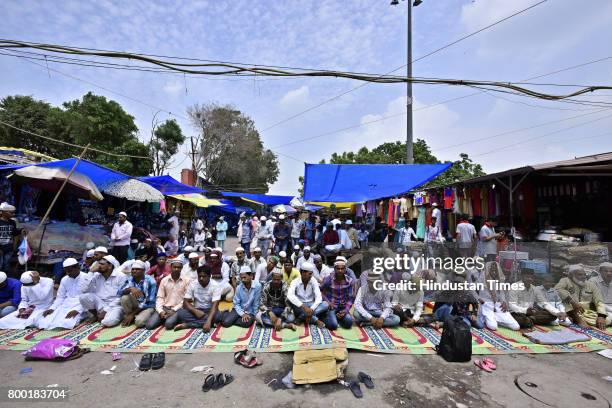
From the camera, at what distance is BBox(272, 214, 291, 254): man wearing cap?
920 cm

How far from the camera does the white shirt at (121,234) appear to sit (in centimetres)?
745

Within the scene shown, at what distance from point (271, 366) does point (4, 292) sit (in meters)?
5.16

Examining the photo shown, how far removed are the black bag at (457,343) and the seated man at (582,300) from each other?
280cm

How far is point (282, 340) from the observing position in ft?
14.8

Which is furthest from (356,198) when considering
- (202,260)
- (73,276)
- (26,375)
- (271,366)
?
(26,375)

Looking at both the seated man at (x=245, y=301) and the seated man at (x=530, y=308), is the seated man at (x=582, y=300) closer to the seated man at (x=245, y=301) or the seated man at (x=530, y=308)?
the seated man at (x=530, y=308)

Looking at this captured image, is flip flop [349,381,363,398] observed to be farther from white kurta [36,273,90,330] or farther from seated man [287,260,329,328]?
white kurta [36,273,90,330]

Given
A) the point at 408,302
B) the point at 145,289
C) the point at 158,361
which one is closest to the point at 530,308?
the point at 408,302

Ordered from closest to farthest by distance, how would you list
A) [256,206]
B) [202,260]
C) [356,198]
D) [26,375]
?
[26,375] < [202,260] < [356,198] < [256,206]

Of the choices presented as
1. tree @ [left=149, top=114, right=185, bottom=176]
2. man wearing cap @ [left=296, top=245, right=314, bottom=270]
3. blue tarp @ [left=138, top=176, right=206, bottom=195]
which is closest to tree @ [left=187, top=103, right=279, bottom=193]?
tree @ [left=149, top=114, right=185, bottom=176]

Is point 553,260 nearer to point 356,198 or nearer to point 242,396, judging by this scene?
point 356,198

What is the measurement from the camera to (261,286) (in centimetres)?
554

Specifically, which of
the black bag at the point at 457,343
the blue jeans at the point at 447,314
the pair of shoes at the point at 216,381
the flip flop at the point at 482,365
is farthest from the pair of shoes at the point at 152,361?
the blue jeans at the point at 447,314

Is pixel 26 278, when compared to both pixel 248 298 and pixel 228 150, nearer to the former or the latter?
pixel 248 298
